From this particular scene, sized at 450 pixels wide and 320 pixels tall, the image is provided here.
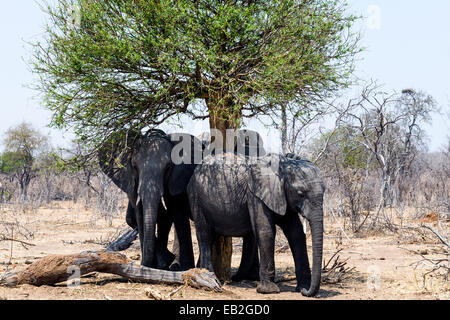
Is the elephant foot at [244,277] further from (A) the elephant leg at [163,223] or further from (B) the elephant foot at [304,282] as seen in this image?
(A) the elephant leg at [163,223]

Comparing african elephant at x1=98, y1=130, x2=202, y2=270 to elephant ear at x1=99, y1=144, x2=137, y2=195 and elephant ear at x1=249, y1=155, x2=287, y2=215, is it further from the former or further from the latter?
elephant ear at x1=249, y1=155, x2=287, y2=215

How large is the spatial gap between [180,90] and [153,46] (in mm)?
961

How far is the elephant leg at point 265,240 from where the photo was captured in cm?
720

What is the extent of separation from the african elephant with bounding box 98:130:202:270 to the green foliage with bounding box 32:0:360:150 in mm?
392

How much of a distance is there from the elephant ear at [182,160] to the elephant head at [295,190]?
142 centimetres

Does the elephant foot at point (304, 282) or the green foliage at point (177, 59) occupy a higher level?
the green foliage at point (177, 59)

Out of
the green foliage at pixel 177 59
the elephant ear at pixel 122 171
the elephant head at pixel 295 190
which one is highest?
the green foliage at pixel 177 59

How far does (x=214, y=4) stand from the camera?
8.02m

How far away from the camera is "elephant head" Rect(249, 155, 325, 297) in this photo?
270 inches

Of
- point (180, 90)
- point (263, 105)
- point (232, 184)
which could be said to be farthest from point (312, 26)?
point (232, 184)

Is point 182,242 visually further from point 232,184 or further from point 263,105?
point 263,105

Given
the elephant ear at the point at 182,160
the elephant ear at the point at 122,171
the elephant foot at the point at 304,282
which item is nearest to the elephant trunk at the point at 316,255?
the elephant foot at the point at 304,282

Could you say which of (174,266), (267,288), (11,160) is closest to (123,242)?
(174,266)

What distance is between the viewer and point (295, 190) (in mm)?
7109
